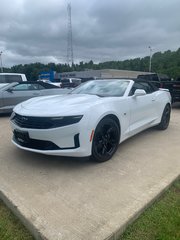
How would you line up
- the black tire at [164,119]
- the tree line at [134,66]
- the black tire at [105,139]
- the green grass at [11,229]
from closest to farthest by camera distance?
the green grass at [11,229] < the black tire at [105,139] < the black tire at [164,119] < the tree line at [134,66]

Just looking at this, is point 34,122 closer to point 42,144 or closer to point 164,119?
point 42,144

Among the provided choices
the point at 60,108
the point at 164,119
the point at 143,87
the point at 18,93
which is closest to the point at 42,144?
the point at 60,108

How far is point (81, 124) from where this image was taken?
9.51ft

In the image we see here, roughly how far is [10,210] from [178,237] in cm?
170

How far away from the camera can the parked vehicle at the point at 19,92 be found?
7.42 metres

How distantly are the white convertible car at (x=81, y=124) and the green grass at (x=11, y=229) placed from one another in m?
0.97

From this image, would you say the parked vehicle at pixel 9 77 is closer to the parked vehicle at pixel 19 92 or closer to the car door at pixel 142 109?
the parked vehicle at pixel 19 92

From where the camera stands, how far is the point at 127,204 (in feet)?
7.53

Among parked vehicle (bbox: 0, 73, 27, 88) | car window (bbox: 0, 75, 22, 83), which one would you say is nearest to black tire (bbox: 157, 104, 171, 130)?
parked vehicle (bbox: 0, 73, 27, 88)

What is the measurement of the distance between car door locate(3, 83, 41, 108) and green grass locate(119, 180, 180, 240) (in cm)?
641

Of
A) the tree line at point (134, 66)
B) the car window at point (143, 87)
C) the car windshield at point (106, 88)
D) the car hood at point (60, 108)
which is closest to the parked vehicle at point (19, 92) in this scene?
the car windshield at point (106, 88)

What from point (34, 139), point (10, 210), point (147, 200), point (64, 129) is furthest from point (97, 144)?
point (10, 210)

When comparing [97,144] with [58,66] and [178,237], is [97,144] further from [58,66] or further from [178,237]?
[58,66]

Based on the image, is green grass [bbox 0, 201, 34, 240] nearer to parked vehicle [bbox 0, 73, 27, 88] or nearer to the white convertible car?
the white convertible car
